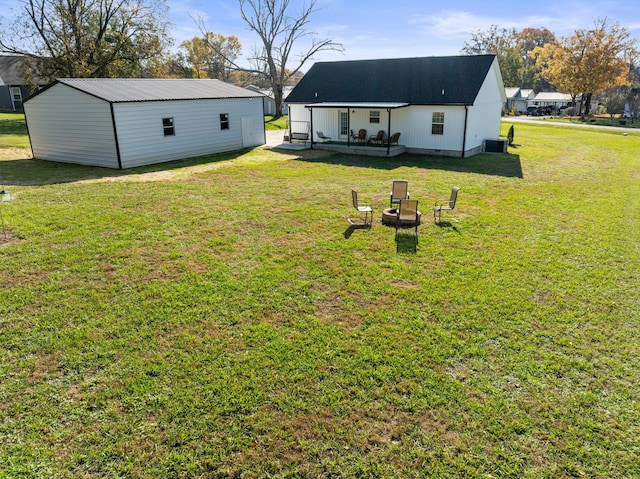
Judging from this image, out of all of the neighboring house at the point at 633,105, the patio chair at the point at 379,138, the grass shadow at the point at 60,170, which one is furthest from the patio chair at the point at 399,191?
the neighboring house at the point at 633,105

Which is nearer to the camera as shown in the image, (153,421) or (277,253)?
(153,421)

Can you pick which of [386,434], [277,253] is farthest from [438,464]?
[277,253]

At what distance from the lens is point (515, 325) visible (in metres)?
6.21

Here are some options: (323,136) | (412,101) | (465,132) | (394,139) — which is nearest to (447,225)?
(465,132)

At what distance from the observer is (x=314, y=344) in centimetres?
577

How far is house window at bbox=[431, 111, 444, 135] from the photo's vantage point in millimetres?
21719

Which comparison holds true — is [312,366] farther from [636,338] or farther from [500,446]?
[636,338]

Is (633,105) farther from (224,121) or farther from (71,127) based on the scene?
(71,127)

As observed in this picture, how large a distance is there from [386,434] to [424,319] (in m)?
2.40

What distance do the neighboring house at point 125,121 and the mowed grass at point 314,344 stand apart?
6.80 m

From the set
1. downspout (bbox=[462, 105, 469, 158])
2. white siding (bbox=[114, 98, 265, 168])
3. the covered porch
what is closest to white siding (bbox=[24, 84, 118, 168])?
white siding (bbox=[114, 98, 265, 168])

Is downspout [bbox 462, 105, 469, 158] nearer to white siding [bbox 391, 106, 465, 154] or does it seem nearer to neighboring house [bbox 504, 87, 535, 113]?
white siding [bbox 391, 106, 465, 154]

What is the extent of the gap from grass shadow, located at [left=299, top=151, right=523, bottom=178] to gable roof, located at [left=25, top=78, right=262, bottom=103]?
579 cm

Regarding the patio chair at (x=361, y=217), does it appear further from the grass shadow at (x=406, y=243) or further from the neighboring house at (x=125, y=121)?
the neighboring house at (x=125, y=121)
